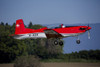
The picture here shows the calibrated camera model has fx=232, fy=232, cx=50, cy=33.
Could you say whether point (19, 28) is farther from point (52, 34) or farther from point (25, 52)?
point (25, 52)

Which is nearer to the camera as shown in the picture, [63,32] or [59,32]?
[63,32]

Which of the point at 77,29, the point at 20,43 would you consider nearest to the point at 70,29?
the point at 77,29

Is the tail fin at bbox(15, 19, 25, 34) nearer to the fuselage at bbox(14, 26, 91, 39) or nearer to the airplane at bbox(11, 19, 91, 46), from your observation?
the airplane at bbox(11, 19, 91, 46)

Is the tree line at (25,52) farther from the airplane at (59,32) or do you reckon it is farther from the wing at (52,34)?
the wing at (52,34)

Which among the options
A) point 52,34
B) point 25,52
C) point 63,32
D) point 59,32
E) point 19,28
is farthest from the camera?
point 25,52

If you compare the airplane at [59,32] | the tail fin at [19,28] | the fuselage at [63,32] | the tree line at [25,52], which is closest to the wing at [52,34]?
the airplane at [59,32]

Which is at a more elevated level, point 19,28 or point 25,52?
point 19,28

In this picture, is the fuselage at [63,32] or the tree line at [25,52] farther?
the tree line at [25,52]

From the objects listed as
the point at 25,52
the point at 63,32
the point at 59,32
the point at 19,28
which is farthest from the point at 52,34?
the point at 25,52

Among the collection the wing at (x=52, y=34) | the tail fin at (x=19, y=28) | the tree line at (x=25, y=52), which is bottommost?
the tree line at (x=25, y=52)

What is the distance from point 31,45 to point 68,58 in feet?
64.2

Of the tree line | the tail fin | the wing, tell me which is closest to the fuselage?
the wing

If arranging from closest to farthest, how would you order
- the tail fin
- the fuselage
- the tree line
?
the fuselage → the tail fin → the tree line

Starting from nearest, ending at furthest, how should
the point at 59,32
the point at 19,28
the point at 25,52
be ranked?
the point at 59,32 → the point at 19,28 → the point at 25,52
